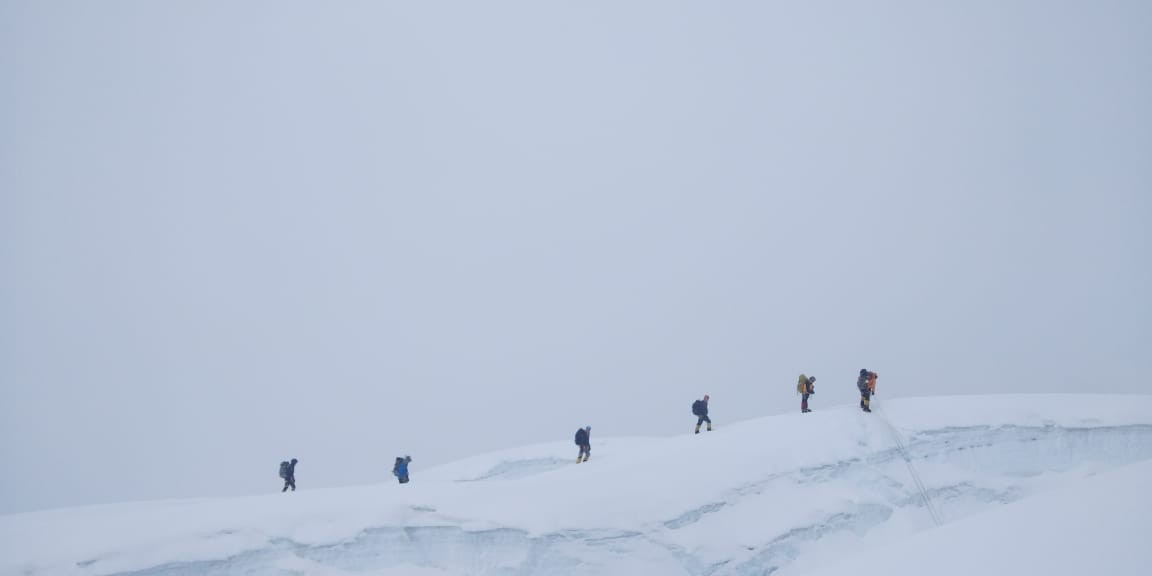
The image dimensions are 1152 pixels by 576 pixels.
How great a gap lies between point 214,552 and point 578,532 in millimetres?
8821

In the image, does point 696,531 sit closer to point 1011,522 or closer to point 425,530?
point 425,530

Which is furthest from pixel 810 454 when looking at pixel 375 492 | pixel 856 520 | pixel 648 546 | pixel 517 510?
pixel 375 492

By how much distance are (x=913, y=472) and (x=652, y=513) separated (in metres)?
8.70

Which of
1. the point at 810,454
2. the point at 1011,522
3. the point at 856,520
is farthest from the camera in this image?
the point at 810,454

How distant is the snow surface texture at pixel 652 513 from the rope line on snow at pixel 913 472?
72mm

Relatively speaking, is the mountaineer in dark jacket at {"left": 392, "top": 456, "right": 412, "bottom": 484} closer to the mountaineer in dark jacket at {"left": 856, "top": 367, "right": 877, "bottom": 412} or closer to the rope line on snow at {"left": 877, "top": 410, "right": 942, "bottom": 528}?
the mountaineer in dark jacket at {"left": 856, "top": 367, "right": 877, "bottom": 412}

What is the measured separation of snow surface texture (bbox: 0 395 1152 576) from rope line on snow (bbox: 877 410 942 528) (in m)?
0.07

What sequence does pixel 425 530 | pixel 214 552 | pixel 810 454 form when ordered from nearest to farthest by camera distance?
pixel 214 552 < pixel 425 530 < pixel 810 454

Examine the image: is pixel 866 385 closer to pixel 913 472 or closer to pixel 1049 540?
pixel 913 472

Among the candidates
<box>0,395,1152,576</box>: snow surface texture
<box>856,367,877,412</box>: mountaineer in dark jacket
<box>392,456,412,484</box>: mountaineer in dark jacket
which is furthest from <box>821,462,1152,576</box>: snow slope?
<box>392,456,412,484</box>: mountaineer in dark jacket

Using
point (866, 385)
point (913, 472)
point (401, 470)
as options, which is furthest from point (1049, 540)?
point (401, 470)

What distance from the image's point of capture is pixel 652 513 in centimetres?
1602

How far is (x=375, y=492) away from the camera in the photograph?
17250 millimetres

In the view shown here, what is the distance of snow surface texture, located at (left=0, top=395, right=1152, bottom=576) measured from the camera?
591 inches
